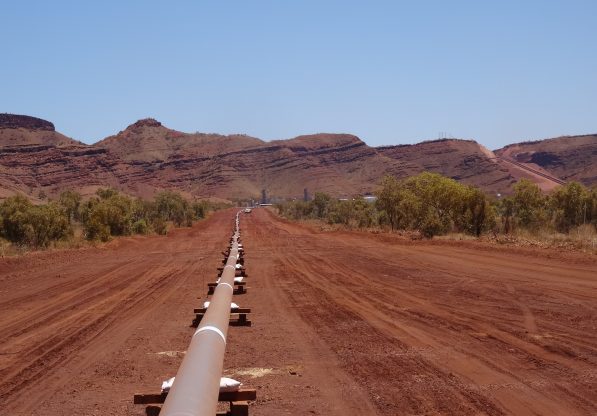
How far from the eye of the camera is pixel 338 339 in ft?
30.3

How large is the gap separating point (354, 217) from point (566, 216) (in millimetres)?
20019

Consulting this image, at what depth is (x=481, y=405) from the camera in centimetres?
594

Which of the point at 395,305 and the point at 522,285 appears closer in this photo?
the point at 395,305

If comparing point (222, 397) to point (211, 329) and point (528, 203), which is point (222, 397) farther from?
point (528, 203)

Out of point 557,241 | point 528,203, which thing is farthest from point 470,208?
point 557,241

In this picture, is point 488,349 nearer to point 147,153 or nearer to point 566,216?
point 566,216

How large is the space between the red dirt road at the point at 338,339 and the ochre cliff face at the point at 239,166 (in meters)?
127

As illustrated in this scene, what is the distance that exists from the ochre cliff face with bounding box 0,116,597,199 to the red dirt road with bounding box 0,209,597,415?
126739 mm

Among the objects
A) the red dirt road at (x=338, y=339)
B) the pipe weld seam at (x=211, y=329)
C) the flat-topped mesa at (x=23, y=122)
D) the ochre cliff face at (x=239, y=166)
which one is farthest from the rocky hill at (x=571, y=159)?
the pipe weld seam at (x=211, y=329)

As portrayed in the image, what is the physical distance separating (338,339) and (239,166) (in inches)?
7349

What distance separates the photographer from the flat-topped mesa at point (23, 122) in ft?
550

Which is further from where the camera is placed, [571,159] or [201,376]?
[571,159]

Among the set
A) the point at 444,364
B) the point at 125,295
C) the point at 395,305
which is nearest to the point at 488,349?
the point at 444,364

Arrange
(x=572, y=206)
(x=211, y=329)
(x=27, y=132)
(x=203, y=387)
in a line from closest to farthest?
(x=203, y=387)
(x=211, y=329)
(x=572, y=206)
(x=27, y=132)
